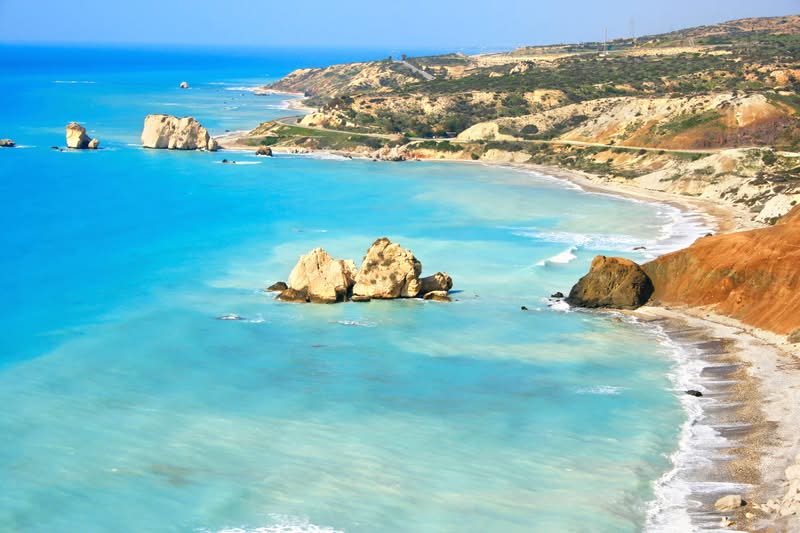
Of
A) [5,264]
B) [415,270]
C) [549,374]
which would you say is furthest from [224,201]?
[549,374]

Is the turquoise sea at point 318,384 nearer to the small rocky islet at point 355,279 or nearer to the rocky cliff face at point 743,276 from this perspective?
the small rocky islet at point 355,279

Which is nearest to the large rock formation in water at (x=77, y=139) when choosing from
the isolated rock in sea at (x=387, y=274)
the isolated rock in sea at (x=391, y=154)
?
the isolated rock in sea at (x=391, y=154)

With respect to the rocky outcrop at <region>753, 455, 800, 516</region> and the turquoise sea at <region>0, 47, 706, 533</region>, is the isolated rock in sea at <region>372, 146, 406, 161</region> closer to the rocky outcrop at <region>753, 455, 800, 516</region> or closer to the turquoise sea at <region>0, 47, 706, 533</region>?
the turquoise sea at <region>0, 47, 706, 533</region>

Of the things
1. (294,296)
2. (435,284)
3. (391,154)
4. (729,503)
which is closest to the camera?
(729,503)

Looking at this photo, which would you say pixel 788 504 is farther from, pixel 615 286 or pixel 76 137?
pixel 76 137

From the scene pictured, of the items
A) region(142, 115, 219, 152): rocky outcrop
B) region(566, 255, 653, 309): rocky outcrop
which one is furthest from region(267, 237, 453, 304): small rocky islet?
region(142, 115, 219, 152): rocky outcrop

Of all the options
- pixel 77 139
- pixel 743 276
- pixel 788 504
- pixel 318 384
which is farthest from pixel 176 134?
Answer: pixel 788 504
